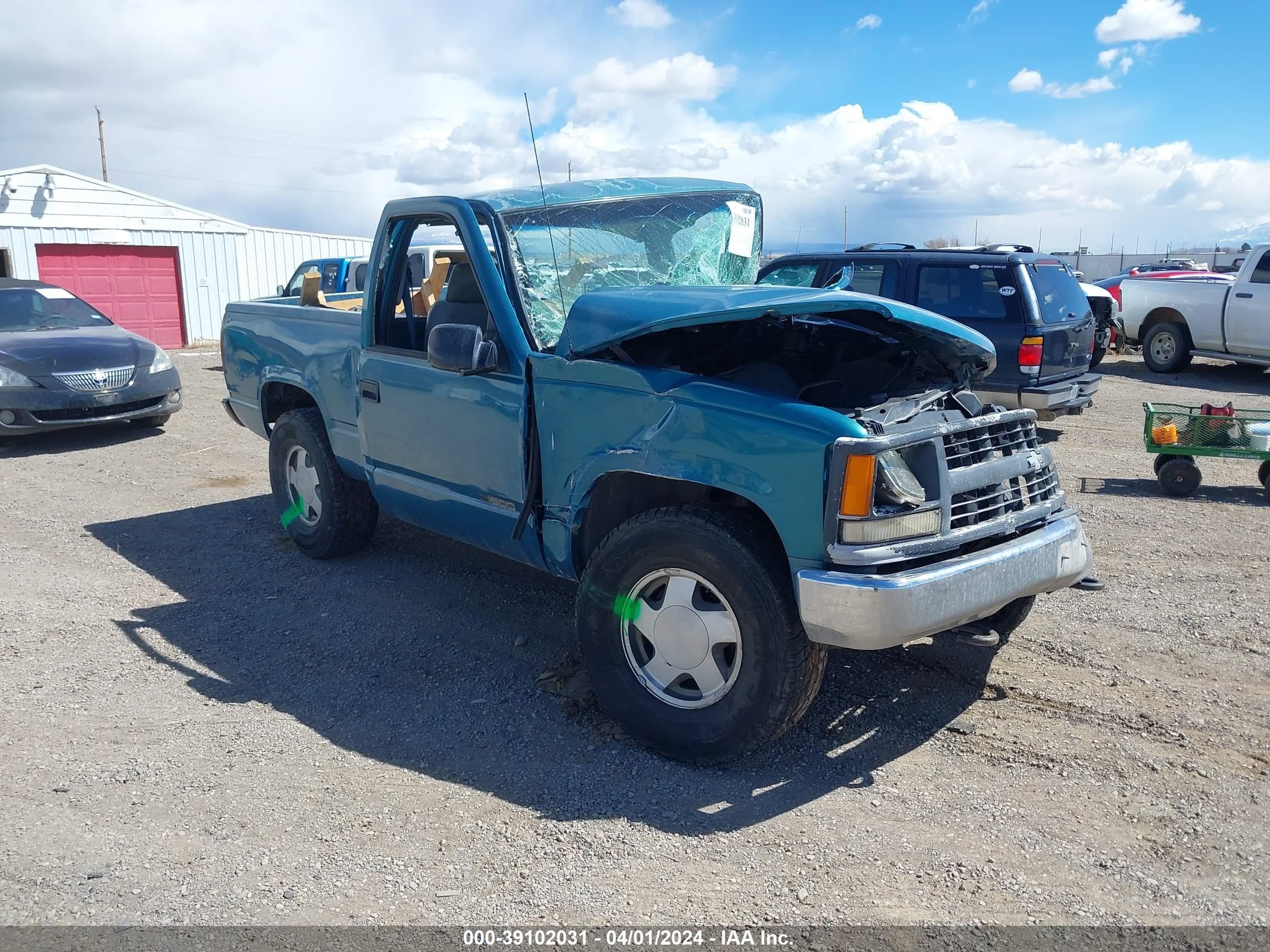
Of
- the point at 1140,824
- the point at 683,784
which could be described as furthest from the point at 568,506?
the point at 1140,824

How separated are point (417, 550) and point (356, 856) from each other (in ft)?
10.8

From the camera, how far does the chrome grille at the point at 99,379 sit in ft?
31.1

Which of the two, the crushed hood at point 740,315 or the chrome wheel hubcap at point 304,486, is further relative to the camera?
the chrome wheel hubcap at point 304,486

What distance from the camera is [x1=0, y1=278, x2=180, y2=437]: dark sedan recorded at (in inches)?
367

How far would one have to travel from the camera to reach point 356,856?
3.15m

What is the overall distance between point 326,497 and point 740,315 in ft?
10.8

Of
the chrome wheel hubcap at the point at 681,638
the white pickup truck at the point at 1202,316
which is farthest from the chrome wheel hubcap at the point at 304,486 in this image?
the white pickup truck at the point at 1202,316

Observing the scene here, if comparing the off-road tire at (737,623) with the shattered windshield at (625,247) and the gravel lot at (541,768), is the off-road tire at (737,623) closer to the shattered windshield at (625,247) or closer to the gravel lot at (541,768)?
Result: the gravel lot at (541,768)

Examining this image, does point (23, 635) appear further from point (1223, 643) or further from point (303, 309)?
point (1223, 643)

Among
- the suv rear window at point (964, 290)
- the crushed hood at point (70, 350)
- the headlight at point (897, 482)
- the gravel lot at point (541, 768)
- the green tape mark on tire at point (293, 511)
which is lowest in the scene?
the gravel lot at point (541, 768)

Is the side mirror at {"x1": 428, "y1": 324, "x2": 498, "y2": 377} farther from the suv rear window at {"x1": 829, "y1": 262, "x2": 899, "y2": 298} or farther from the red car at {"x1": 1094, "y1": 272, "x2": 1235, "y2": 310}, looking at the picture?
the red car at {"x1": 1094, "y1": 272, "x2": 1235, "y2": 310}

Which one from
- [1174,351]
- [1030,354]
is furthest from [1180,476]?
[1174,351]

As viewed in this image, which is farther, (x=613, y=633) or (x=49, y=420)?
(x=49, y=420)

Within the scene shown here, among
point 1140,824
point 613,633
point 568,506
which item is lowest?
point 1140,824
